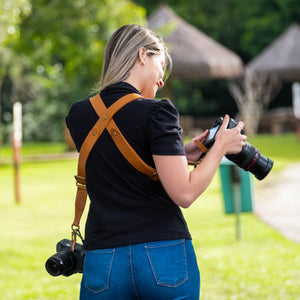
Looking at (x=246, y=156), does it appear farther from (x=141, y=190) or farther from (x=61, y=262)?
(x=61, y=262)

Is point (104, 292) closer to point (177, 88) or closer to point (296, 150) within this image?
point (296, 150)

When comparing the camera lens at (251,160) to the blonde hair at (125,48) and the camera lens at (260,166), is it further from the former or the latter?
the blonde hair at (125,48)

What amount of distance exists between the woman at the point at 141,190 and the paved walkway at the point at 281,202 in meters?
6.21

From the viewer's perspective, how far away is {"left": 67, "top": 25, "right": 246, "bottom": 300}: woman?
2.40 meters

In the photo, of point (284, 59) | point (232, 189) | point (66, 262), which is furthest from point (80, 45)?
point (66, 262)

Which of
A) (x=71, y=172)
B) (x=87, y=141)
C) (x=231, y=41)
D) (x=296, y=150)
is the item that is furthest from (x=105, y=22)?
(x=231, y=41)

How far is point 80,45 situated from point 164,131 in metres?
18.8

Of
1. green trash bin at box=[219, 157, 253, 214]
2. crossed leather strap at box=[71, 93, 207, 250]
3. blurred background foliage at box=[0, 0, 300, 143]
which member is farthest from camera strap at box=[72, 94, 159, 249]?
blurred background foliage at box=[0, 0, 300, 143]

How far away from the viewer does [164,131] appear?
7.77ft

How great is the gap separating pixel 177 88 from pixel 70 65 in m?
17.7

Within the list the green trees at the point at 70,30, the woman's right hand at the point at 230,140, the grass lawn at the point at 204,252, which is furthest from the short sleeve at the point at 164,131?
the green trees at the point at 70,30

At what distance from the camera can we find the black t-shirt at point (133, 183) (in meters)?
2.39

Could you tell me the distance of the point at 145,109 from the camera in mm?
2430

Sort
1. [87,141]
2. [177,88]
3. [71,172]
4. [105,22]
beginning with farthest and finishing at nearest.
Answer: [177,88], [105,22], [71,172], [87,141]
